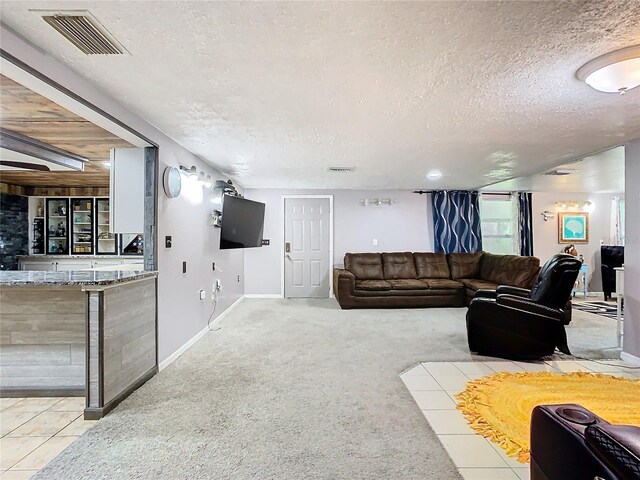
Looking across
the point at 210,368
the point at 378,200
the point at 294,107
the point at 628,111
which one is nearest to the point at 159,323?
the point at 210,368

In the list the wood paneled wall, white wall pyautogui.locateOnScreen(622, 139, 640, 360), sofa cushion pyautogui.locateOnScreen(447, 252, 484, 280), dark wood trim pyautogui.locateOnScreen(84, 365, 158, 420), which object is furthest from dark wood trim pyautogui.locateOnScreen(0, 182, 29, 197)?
white wall pyautogui.locateOnScreen(622, 139, 640, 360)

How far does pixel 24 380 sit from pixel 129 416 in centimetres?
107

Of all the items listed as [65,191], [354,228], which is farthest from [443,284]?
[65,191]

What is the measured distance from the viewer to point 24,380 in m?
2.56

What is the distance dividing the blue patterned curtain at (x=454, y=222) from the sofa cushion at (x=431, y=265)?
0.35 m

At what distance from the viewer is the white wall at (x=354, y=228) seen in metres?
6.54

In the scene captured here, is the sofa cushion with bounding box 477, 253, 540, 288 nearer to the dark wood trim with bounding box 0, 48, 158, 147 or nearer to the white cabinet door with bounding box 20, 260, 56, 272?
the dark wood trim with bounding box 0, 48, 158, 147

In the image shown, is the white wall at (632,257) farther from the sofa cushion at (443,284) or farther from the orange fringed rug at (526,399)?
the sofa cushion at (443,284)

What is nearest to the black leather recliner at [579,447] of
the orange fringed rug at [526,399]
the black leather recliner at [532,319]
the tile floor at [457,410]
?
the tile floor at [457,410]

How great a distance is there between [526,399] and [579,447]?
1.59 metres

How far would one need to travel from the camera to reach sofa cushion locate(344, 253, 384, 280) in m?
6.12

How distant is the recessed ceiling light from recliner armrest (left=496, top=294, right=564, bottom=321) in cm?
221

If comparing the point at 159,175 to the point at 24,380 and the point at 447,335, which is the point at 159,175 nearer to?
the point at 24,380

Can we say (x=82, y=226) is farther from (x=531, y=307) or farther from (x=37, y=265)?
(x=531, y=307)
